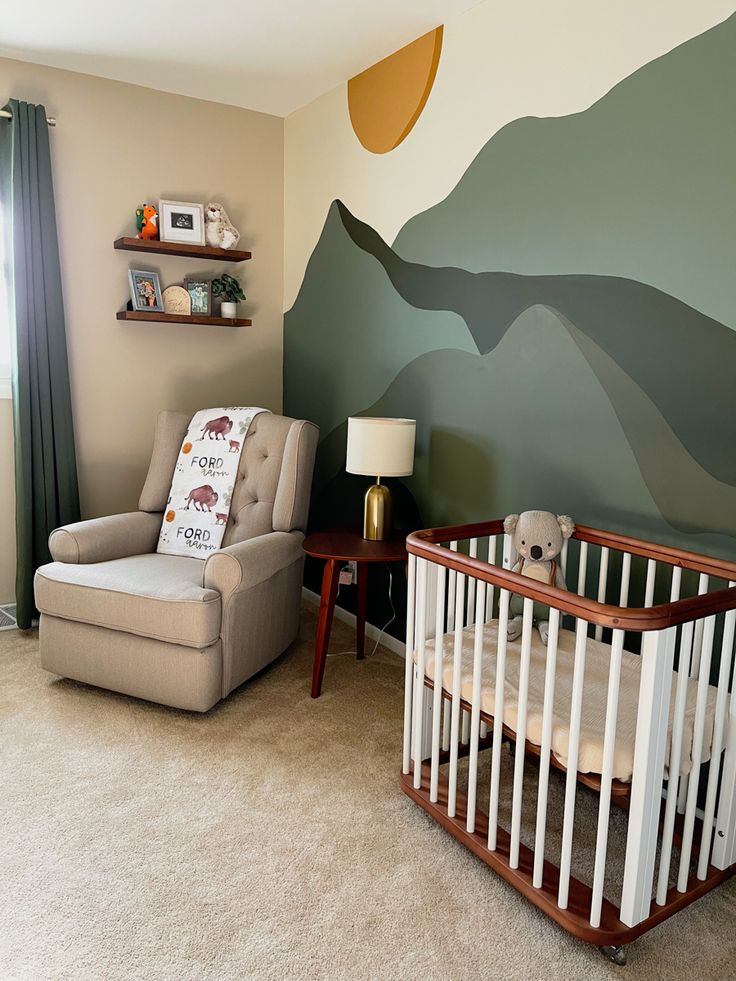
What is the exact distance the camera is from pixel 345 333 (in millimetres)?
3559

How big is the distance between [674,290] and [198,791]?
1938 mm

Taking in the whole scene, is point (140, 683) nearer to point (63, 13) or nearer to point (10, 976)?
point (10, 976)

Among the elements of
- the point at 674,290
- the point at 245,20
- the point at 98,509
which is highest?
the point at 245,20

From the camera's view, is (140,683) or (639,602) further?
(140,683)

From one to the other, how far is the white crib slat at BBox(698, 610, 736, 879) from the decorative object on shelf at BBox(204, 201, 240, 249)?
113 inches

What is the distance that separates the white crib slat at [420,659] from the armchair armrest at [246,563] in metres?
0.82

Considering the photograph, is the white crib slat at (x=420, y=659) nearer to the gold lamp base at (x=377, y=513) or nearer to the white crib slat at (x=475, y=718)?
the white crib slat at (x=475, y=718)

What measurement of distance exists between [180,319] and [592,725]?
2.69m

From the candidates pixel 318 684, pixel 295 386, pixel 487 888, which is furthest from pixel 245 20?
pixel 487 888

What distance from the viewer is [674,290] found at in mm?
2090

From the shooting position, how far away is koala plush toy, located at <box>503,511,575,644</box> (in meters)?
2.16

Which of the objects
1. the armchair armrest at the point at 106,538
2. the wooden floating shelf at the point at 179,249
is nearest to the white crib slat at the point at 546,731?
the armchair armrest at the point at 106,538

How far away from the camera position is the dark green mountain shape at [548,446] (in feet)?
6.99

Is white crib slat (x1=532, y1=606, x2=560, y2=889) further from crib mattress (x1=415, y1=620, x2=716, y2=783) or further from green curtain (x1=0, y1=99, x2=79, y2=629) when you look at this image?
green curtain (x1=0, y1=99, x2=79, y2=629)
